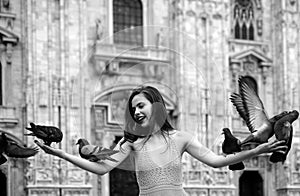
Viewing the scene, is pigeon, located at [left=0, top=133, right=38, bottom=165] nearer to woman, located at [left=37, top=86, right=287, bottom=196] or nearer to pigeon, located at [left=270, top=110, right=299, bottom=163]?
woman, located at [left=37, top=86, right=287, bottom=196]

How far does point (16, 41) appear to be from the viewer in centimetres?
2000

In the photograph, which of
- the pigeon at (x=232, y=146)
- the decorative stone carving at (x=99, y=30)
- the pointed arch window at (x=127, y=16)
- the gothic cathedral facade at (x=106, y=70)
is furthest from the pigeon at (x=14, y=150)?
the pointed arch window at (x=127, y=16)

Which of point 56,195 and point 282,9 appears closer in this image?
point 56,195

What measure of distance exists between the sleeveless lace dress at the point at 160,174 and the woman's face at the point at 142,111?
19cm

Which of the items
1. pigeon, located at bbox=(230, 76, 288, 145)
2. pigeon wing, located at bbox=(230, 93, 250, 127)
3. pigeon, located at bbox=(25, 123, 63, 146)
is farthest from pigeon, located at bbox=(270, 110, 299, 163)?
pigeon, located at bbox=(25, 123, 63, 146)

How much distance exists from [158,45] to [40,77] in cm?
339

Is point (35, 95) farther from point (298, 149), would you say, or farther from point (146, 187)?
point (146, 187)

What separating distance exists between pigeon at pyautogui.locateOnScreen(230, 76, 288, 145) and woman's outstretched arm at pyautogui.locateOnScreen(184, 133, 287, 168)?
18cm

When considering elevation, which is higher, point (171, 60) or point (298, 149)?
point (171, 60)

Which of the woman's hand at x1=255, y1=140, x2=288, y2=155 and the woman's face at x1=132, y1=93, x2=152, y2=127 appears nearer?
the woman's hand at x1=255, y1=140, x2=288, y2=155

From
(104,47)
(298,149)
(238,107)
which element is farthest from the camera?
(298,149)

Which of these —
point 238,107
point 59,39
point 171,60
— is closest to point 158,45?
point 171,60

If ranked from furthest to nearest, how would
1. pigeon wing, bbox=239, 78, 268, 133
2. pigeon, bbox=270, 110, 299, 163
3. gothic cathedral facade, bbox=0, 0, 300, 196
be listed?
gothic cathedral facade, bbox=0, 0, 300, 196
pigeon wing, bbox=239, 78, 268, 133
pigeon, bbox=270, 110, 299, 163

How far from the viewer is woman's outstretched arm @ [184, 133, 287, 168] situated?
434cm
